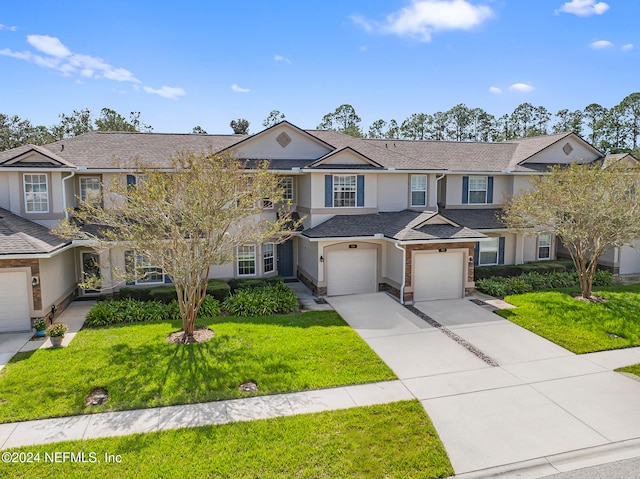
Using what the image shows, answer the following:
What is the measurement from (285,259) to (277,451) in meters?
14.0

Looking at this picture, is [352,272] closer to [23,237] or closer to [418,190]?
[418,190]

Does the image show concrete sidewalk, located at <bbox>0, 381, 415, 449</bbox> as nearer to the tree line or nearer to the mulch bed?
the mulch bed

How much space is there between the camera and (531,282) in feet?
62.7

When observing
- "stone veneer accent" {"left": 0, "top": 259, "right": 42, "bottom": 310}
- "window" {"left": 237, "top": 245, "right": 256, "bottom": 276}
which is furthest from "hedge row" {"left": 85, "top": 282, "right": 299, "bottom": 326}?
"window" {"left": 237, "top": 245, "right": 256, "bottom": 276}

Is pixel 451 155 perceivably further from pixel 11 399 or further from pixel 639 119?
pixel 639 119

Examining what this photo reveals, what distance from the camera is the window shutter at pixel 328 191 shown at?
18.6 m

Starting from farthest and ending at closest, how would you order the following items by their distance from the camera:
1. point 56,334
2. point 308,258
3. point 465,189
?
point 465,189
point 308,258
point 56,334

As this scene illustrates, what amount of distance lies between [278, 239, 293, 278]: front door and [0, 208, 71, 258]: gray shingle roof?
910cm

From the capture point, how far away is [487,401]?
366 inches

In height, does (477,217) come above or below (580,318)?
above

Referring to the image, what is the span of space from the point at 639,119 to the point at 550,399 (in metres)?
54.5

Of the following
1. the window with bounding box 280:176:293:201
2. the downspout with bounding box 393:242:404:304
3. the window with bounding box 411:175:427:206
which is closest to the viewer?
the downspout with bounding box 393:242:404:304

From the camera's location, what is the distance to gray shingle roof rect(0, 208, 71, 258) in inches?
525

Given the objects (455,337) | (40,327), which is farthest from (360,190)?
(40,327)
